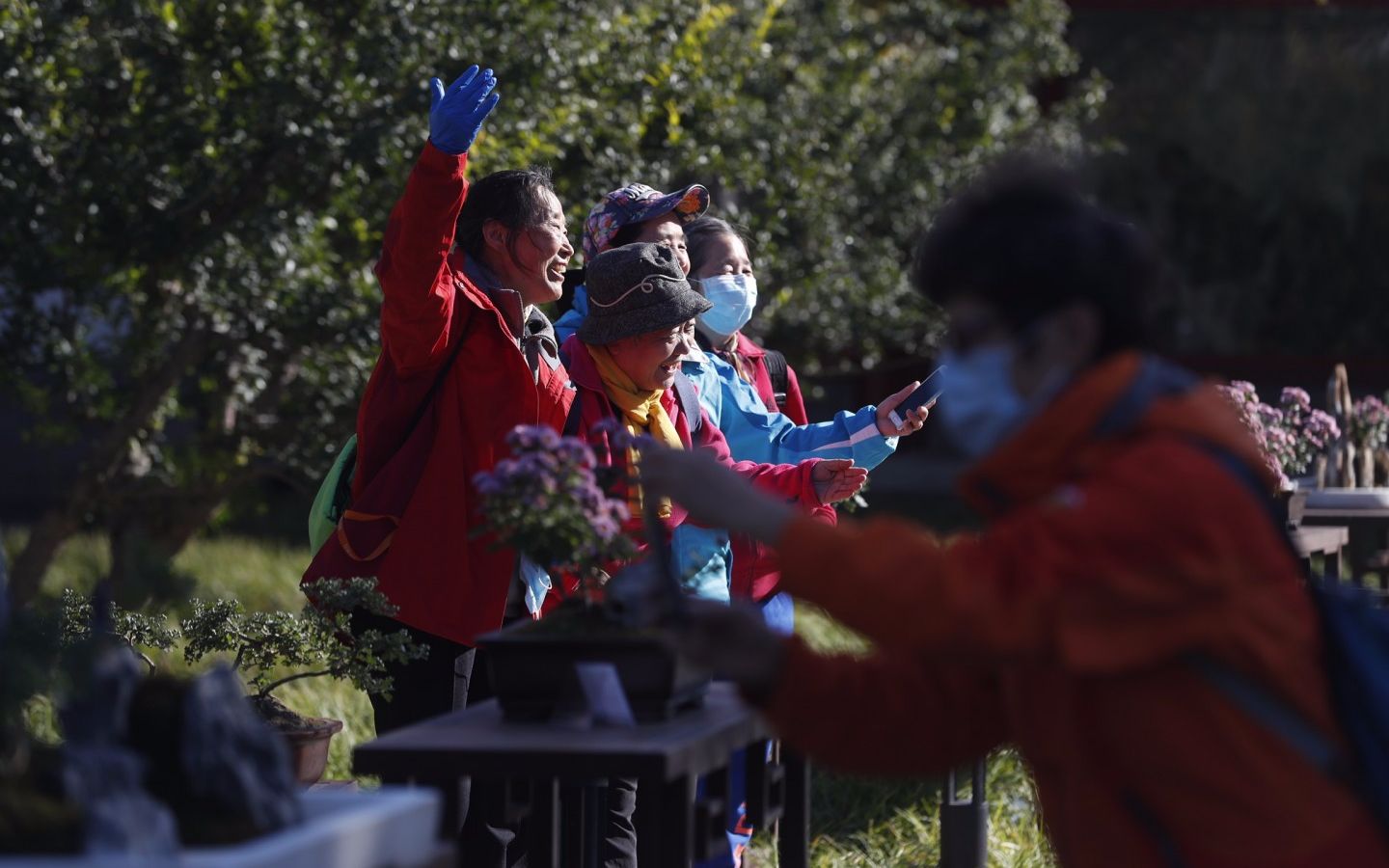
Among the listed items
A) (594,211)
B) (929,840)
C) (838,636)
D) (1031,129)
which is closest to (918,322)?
(1031,129)

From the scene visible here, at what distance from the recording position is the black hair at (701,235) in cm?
496

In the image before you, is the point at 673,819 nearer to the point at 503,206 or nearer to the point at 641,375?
the point at 641,375

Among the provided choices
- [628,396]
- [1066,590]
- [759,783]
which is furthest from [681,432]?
[1066,590]

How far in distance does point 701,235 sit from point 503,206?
3.69 ft

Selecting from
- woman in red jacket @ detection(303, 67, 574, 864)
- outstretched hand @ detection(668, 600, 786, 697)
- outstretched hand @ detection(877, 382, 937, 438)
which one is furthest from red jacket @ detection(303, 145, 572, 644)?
outstretched hand @ detection(668, 600, 786, 697)

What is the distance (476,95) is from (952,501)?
11.1 meters

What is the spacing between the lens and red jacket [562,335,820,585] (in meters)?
3.90

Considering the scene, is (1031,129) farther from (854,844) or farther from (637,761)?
(637,761)

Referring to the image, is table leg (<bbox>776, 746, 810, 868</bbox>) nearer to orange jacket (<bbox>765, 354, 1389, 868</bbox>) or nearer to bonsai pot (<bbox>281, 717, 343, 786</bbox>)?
bonsai pot (<bbox>281, 717, 343, 786</bbox>)

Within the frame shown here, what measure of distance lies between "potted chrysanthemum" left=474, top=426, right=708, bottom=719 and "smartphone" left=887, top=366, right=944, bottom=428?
1.58m

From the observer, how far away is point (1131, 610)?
1864 millimetres

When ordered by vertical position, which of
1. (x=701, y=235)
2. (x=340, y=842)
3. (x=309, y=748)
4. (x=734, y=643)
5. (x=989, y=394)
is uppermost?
(x=701, y=235)

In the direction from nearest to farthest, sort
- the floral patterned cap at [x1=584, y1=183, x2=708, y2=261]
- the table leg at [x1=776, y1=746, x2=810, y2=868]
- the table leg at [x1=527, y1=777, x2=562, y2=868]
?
the table leg at [x1=527, y1=777, x2=562, y2=868]
the table leg at [x1=776, y1=746, x2=810, y2=868]
the floral patterned cap at [x1=584, y1=183, x2=708, y2=261]

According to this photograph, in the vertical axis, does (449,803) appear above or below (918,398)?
below
